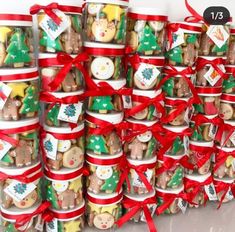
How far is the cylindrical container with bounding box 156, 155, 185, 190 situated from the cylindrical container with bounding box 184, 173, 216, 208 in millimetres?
59

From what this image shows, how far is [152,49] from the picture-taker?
1.23 metres

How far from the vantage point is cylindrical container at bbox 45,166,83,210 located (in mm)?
1193

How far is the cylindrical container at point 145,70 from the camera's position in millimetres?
1226

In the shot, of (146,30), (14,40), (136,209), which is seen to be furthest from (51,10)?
(136,209)

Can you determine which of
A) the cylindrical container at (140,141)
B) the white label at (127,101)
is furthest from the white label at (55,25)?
the cylindrical container at (140,141)

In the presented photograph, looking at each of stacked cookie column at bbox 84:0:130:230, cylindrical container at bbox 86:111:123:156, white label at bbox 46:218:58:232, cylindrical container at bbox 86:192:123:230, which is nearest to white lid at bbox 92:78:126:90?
stacked cookie column at bbox 84:0:130:230

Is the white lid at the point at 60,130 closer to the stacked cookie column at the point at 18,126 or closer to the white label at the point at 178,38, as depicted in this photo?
the stacked cookie column at the point at 18,126

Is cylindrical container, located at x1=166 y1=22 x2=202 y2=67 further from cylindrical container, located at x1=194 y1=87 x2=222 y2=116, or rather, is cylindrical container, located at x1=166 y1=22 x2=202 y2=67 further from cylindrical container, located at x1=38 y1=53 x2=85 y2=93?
cylindrical container, located at x1=38 y1=53 x2=85 y2=93

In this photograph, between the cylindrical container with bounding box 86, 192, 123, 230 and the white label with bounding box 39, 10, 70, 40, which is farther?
the cylindrical container with bounding box 86, 192, 123, 230

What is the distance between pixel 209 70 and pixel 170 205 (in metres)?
0.59

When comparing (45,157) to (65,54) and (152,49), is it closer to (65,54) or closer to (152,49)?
(65,54)

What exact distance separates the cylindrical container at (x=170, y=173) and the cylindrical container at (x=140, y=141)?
0.25 ft

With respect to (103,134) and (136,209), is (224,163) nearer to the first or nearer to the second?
(136,209)

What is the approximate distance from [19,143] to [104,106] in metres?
0.31
